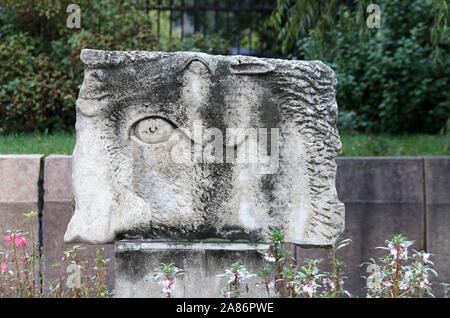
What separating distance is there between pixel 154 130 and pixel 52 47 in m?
3.59

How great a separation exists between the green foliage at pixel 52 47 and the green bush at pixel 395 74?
5.28 ft

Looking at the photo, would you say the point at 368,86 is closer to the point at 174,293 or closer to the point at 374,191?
the point at 374,191

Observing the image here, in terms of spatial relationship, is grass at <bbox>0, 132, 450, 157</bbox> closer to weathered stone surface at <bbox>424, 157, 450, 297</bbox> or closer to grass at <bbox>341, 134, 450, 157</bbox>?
grass at <bbox>341, 134, 450, 157</bbox>

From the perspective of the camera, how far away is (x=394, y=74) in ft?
21.5

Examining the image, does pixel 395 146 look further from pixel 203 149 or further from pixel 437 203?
pixel 203 149

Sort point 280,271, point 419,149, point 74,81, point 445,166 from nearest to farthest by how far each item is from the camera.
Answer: point 280,271, point 445,166, point 419,149, point 74,81

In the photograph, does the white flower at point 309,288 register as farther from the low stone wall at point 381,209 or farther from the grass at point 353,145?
the grass at point 353,145

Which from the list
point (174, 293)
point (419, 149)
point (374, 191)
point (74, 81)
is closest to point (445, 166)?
point (374, 191)

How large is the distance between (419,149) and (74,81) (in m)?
3.39

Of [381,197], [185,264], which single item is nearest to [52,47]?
[381,197]

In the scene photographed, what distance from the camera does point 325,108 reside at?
3266 millimetres

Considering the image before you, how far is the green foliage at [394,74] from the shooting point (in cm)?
633

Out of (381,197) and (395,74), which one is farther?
(395,74)

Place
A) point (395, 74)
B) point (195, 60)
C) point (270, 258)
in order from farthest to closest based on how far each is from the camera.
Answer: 1. point (395, 74)
2. point (195, 60)
3. point (270, 258)
